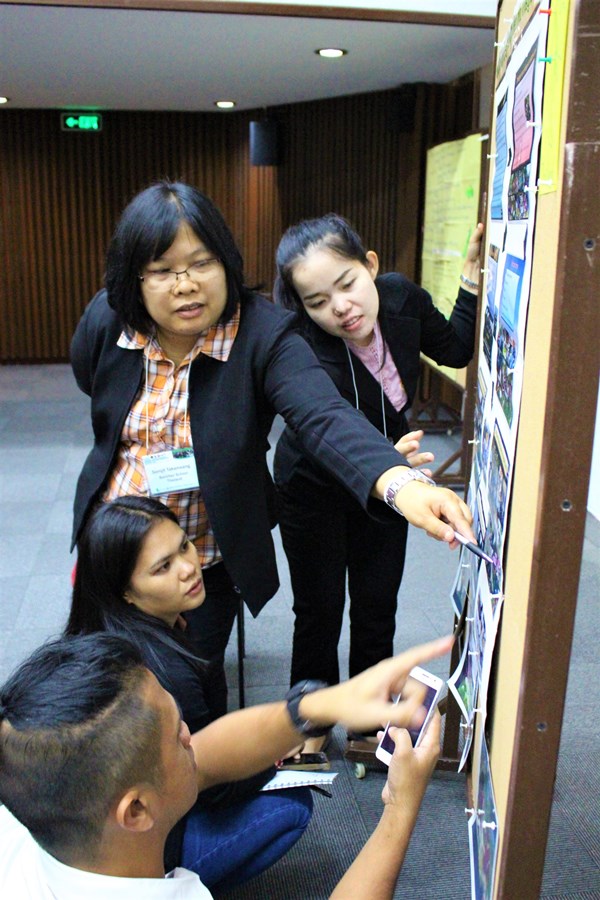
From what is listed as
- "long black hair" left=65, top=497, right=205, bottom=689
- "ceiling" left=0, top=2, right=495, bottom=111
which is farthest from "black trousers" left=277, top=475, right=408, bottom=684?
"ceiling" left=0, top=2, right=495, bottom=111

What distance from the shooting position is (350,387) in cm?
179

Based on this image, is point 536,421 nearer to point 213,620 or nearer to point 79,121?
point 213,620

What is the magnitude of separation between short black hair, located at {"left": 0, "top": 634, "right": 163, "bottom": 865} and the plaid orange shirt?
71cm

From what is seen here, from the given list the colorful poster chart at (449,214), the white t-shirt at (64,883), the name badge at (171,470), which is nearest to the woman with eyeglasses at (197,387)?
the name badge at (171,470)

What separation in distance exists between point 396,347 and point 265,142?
5258 mm

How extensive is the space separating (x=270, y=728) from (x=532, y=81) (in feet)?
3.18

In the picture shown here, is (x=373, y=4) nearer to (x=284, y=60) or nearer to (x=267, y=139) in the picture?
(x=284, y=60)

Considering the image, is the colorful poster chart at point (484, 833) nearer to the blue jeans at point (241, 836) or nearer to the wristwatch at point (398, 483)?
the wristwatch at point (398, 483)

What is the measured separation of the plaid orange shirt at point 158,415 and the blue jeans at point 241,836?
58cm

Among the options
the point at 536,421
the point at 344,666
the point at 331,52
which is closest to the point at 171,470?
the point at 536,421

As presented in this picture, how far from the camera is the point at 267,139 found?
258 inches

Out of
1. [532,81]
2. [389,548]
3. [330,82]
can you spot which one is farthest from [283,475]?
[330,82]

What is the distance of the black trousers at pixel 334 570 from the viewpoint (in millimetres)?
1908

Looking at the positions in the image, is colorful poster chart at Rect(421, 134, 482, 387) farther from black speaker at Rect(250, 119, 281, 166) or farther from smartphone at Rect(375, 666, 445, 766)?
smartphone at Rect(375, 666, 445, 766)
